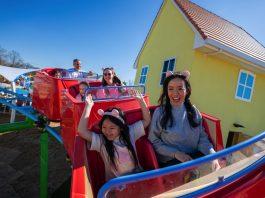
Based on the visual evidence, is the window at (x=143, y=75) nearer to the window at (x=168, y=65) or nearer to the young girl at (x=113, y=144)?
the window at (x=168, y=65)

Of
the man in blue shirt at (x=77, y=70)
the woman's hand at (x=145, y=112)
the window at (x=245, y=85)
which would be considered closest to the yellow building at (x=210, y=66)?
the window at (x=245, y=85)

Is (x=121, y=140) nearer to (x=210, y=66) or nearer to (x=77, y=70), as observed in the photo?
(x=77, y=70)

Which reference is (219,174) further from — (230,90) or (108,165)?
(230,90)

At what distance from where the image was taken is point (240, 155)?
191 centimetres

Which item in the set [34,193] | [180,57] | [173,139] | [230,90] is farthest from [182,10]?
[173,139]

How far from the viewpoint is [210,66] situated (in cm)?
866

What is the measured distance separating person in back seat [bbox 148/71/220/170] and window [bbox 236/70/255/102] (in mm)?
7191

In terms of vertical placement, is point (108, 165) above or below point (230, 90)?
below

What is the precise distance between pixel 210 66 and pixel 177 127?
6317 millimetres

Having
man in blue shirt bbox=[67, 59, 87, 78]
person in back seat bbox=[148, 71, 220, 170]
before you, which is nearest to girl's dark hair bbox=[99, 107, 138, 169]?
person in back seat bbox=[148, 71, 220, 170]

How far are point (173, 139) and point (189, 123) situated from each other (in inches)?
9.2

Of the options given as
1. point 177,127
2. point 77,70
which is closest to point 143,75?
point 77,70

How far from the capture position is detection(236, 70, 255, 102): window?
31.1 feet

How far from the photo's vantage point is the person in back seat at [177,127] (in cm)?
274
